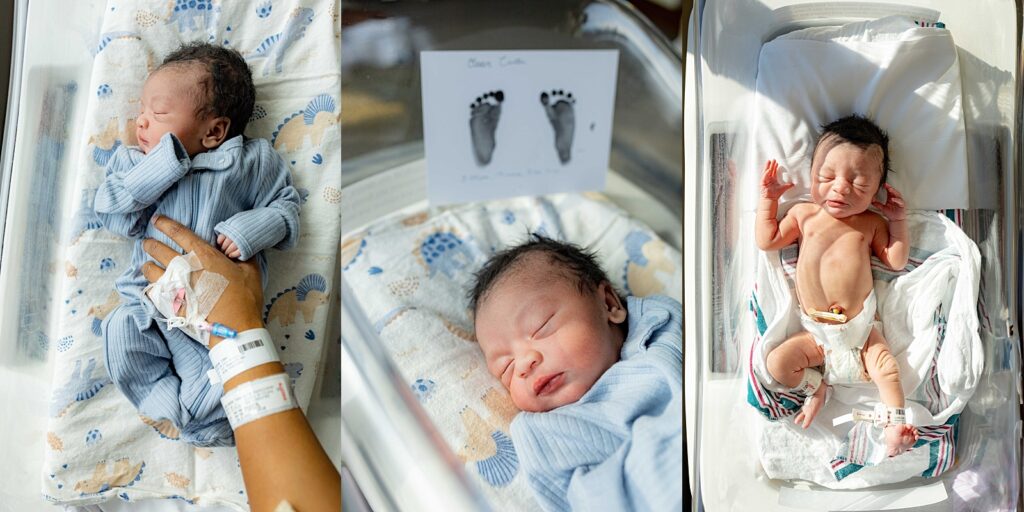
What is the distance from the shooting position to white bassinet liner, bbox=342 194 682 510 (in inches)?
44.2

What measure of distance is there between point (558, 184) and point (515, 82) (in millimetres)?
183

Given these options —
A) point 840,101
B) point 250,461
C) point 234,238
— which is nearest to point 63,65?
point 234,238

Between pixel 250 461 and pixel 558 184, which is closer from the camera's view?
pixel 250 461

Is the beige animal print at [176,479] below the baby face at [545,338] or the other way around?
below

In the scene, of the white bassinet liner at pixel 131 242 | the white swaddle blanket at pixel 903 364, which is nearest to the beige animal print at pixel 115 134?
the white bassinet liner at pixel 131 242

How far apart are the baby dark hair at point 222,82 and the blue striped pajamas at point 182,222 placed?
5 cm

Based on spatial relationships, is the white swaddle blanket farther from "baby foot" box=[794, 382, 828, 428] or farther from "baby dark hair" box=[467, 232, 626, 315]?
"baby dark hair" box=[467, 232, 626, 315]

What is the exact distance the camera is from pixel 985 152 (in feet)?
3.72

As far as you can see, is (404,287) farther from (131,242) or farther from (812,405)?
(812,405)

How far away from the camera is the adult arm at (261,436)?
1048 millimetres

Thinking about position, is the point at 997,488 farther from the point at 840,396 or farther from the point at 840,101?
the point at 840,101

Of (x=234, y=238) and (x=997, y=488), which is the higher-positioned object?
(x=234, y=238)

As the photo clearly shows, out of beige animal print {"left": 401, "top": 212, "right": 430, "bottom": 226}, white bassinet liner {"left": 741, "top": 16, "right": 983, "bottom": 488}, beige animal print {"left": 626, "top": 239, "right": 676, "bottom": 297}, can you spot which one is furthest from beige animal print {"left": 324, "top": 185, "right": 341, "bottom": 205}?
white bassinet liner {"left": 741, "top": 16, "right": 983, "bottom": 488}

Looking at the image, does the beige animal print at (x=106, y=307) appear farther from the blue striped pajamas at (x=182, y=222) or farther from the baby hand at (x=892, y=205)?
the baby hand at (x=892, y=205)
